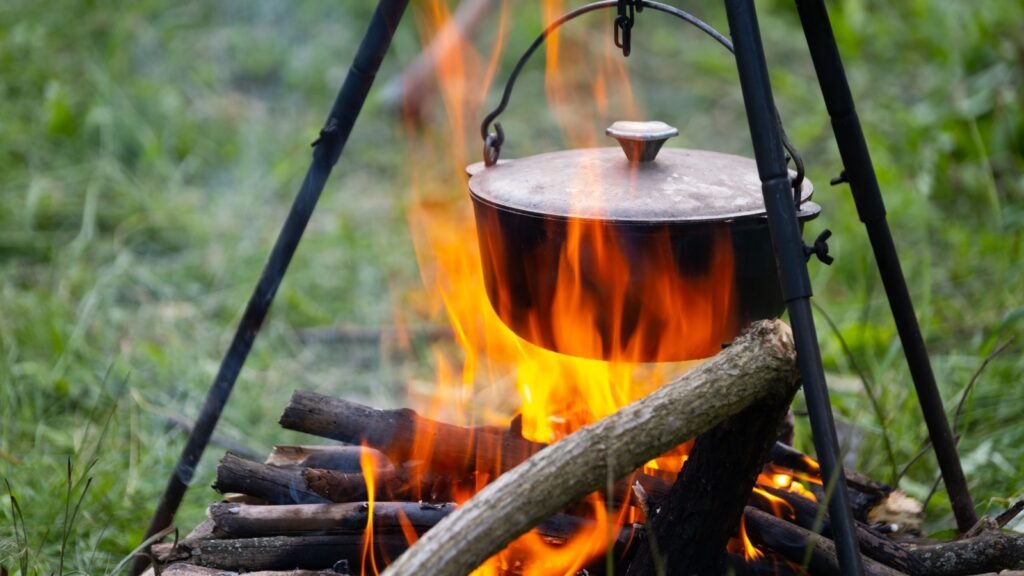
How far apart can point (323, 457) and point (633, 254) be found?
0.90 m

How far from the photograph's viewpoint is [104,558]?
2.37 m

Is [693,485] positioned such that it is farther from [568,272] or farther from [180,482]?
[180,482]

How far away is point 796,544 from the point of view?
6.22 feet

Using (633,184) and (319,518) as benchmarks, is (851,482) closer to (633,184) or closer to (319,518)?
(633,184)

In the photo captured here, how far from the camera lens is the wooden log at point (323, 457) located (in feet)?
7.27

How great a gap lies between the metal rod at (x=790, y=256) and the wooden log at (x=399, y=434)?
67cm

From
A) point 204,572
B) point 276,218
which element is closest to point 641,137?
point 204,572

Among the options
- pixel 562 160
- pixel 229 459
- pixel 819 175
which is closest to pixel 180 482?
pixel 229 459

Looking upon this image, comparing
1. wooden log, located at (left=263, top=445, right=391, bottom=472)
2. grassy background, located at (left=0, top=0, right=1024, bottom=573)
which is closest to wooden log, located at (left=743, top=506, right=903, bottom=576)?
grassy background, located at (left=0, top=0, right=1024, bottom=573)

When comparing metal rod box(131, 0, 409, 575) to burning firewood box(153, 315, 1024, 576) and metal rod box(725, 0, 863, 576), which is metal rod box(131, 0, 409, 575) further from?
metal rod box(725, 0, 863, 576)

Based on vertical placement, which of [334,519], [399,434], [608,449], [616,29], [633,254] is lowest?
[334,519]

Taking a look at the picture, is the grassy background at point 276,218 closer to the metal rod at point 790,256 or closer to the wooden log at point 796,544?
the wooden log at point 796,544

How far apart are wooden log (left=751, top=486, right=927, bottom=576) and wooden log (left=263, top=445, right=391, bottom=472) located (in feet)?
2.73

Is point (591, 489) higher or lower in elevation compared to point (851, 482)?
higher
